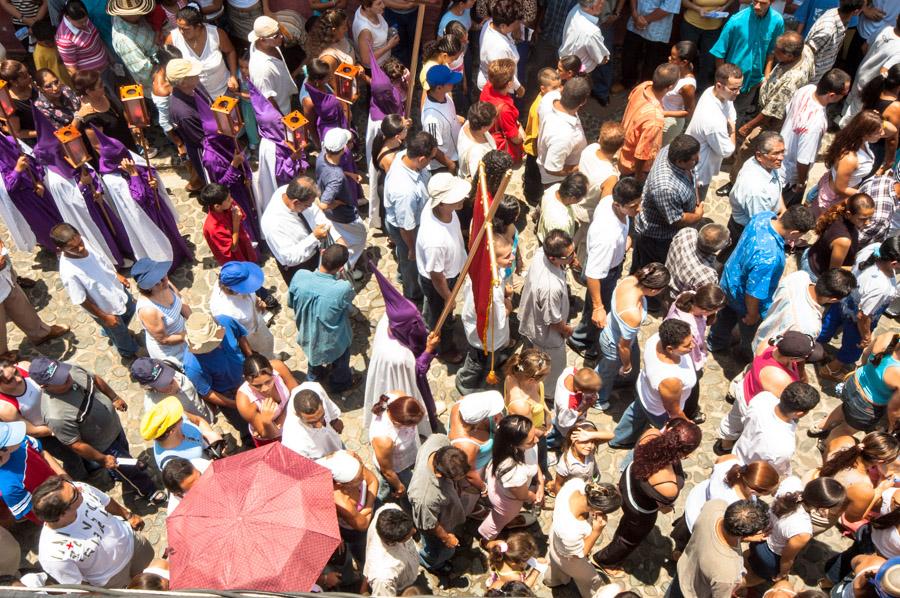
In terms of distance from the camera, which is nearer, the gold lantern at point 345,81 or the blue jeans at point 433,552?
the blue jeans at point 433,552

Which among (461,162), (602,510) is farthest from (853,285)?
(461,162)

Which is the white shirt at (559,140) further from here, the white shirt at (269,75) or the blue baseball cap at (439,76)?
the white shirt at (269,75)

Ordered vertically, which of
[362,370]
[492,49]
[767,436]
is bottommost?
[362,370]

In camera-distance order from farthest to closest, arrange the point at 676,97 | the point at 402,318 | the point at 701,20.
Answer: the point at 701,20
the point at 676,97
the point at 402,318

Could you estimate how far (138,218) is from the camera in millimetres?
8750

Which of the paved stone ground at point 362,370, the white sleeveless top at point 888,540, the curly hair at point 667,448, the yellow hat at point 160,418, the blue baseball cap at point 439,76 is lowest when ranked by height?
the paved stone ground at point 362,370

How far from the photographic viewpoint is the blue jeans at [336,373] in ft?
25.9

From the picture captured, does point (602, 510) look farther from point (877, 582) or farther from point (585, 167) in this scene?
point (585, 167)

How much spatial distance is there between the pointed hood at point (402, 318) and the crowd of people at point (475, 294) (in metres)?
0.03

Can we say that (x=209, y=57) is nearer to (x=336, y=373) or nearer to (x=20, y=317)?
(x=20, y=317)

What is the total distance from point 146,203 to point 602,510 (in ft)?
19.5

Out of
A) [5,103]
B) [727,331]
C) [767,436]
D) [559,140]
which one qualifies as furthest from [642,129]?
[5,103]

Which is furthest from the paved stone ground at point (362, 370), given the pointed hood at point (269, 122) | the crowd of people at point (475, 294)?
the pointed hood at point (269, 122)

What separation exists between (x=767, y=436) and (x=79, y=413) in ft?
18.4
